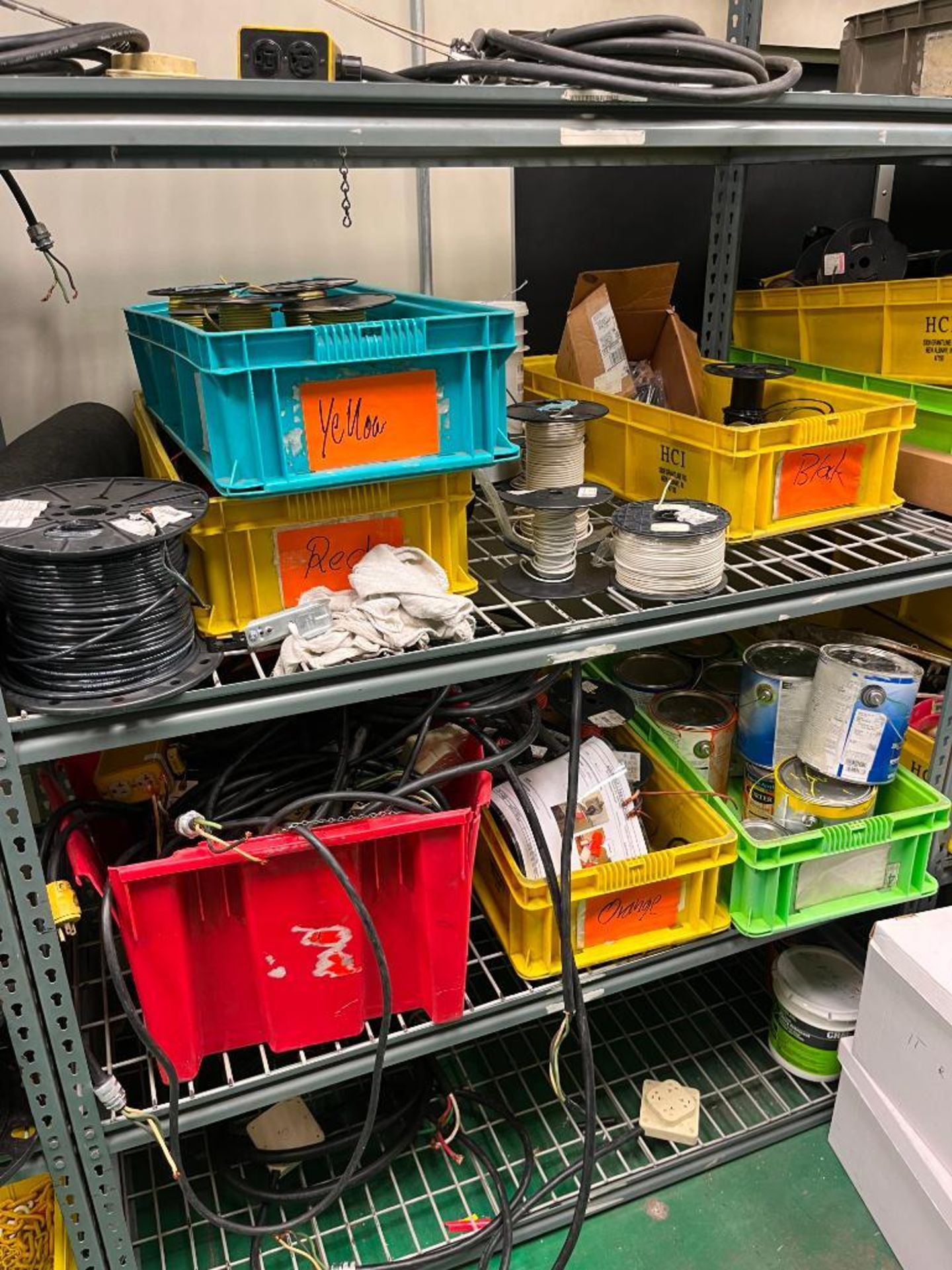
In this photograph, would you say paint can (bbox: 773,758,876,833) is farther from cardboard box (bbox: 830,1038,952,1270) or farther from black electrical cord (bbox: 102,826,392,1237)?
black electrical cord (bbox: 102,826,392,1237)

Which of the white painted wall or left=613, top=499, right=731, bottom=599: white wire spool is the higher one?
the white painted wall

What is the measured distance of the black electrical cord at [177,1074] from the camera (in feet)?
3.44

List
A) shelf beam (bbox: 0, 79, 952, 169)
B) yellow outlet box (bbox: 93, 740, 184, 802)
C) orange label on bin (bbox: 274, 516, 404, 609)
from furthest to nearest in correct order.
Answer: yellow outlet box (bbox: 93, 740, 184, 802), orange label on bin (bbox: 274, 516, 404, 609), shelf beam (bbox: 0, 79, 952, 169)

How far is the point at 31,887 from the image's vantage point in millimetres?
996

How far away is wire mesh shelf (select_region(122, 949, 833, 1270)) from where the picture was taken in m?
1.48

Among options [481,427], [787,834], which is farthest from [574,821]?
[481,427]

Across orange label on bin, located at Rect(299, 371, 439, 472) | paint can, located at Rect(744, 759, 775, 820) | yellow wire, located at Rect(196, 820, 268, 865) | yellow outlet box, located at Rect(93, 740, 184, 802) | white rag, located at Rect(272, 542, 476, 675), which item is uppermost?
orange label on bin, located at Rect(299, 371, 439, 472)

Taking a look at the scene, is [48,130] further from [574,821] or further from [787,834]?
[787,834]

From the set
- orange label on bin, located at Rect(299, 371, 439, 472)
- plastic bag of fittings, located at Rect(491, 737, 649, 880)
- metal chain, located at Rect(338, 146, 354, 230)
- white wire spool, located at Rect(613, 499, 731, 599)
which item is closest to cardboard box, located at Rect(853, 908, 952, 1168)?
plastic bag of fittings, located at Rect(491, 737, 649, 880)

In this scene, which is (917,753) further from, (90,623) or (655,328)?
(90,623)

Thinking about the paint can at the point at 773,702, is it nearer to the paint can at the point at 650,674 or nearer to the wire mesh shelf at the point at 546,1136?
the paint can at the point at 650,674

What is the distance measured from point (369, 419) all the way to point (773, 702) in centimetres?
81

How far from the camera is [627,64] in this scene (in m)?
0.92

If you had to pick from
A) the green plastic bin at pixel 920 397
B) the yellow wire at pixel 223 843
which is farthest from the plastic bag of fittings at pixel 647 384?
the yellow wire at pixel 223 843
